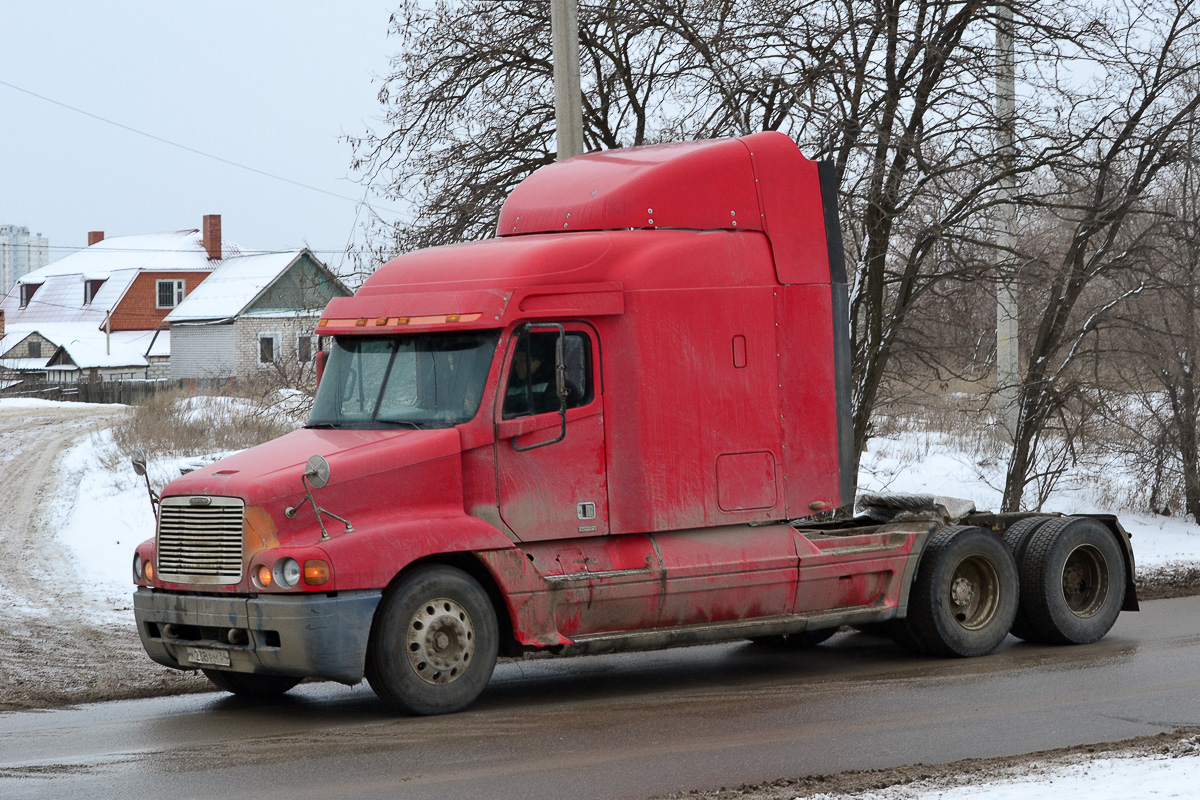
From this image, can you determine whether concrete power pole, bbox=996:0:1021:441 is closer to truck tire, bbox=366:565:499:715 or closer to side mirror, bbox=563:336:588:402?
side mirror, bbox=563:336:588:402

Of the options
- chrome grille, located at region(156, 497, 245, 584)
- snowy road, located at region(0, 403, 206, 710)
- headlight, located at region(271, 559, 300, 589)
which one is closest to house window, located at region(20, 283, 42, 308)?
snowy road, located at region(0, 403, 206, 710)

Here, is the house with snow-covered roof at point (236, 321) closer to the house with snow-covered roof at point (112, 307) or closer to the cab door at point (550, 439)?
the house with snow-covered roof at point (112, 307)

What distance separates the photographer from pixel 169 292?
66562mm

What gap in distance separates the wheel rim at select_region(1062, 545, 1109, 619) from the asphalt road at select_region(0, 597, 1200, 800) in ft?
2.38

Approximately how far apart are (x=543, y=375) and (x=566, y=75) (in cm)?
528

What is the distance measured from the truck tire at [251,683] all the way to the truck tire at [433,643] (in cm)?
118

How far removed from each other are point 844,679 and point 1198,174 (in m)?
12.6

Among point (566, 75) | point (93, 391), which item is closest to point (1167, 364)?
point (566, 75)

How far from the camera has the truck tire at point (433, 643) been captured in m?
8.43

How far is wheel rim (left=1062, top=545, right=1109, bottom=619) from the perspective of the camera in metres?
11.7

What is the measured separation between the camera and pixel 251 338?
57750mm

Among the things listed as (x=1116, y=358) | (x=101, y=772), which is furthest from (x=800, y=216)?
(x=1116, y=358)

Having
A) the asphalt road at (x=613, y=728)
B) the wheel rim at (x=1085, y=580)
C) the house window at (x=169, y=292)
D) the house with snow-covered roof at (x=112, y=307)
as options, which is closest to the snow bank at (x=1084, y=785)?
the asphalt road at (x=613, y=728)

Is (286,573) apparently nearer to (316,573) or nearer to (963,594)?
(316,573)
